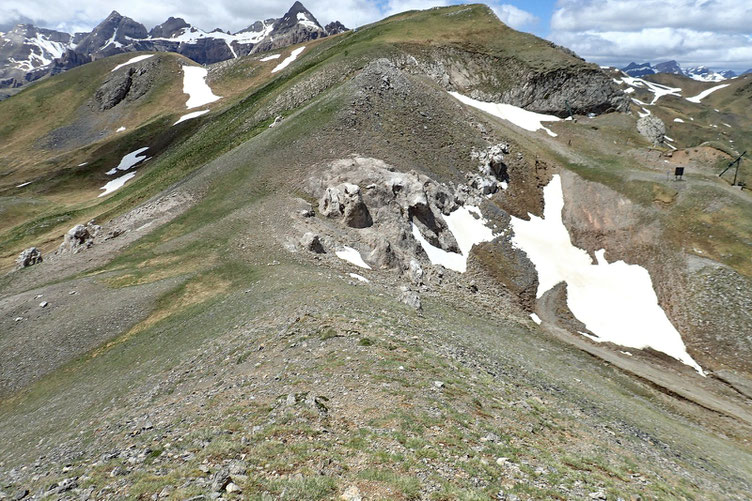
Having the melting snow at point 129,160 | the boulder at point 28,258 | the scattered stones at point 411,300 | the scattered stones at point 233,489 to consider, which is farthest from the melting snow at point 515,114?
the scattered stones at point 233,489

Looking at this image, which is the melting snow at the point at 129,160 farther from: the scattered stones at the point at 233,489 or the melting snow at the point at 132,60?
the scattered stones at the point at 233,489

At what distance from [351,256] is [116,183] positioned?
237 ft

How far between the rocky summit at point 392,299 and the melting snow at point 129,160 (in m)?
3.82

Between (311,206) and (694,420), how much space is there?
41.7 metres

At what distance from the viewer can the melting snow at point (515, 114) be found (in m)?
83.8

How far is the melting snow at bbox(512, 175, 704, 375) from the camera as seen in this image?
148 ft

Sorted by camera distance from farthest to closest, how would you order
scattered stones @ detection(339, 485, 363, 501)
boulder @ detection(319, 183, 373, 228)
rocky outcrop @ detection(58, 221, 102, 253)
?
rocky outcrop @ detection(58, 221, 102, 253) → boulder @ detection(319, 183, 373, 228) → scattered stones @ detection(339, 485, 363, 501)

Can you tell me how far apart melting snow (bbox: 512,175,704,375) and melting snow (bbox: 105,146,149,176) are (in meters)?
87.1

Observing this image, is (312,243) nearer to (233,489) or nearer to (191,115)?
(233,489)

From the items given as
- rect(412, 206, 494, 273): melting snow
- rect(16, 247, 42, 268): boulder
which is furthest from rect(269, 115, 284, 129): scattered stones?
rect(16, 247, 42, 268): boulder

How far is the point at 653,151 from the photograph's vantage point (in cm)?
7350

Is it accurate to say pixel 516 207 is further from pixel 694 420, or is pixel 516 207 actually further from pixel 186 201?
pixel 186 201

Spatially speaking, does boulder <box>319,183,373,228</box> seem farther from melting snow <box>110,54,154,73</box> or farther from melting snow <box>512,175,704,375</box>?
melting snow <box>110,54,154,73</box>

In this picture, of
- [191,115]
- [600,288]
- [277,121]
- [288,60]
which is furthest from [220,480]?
[288,60]
